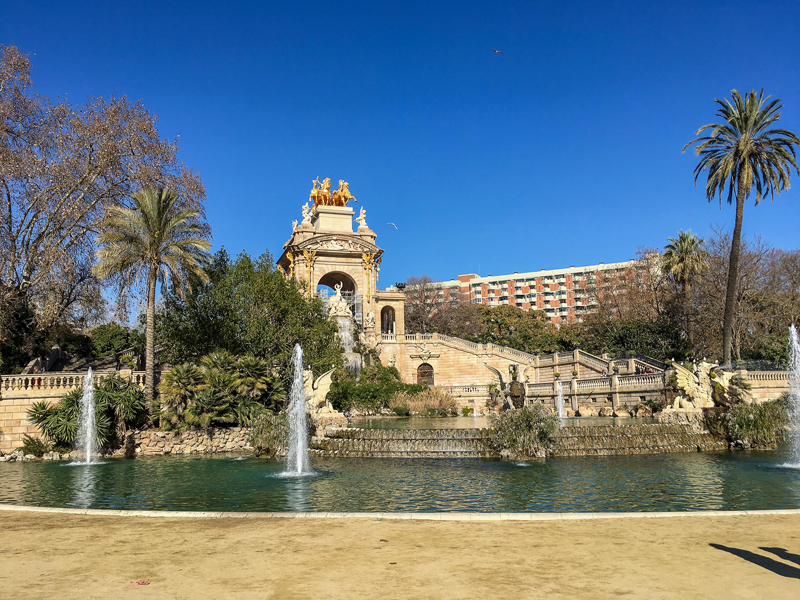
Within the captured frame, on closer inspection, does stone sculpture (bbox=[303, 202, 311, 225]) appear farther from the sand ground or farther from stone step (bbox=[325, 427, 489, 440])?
the sand ground

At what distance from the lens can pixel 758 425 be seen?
61.9 ft

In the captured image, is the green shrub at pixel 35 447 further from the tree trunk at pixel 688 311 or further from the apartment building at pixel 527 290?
the apartment building at pixel 527 290

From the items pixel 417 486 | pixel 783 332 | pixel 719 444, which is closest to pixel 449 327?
pixel 783 332

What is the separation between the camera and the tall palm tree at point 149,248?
22203 mm

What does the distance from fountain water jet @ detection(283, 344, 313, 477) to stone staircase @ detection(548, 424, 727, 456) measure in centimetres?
721

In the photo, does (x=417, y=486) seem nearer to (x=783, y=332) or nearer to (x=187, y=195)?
(x=187, y=195)

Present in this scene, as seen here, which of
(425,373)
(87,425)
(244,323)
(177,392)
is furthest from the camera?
(425,373)

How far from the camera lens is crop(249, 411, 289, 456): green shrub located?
19.2m

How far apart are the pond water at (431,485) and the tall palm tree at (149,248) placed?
6.78 metres

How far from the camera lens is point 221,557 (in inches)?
263

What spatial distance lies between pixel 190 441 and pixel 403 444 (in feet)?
26.8

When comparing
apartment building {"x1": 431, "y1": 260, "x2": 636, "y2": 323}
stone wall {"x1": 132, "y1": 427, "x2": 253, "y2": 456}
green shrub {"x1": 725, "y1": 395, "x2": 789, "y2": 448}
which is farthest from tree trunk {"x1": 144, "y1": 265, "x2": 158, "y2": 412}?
apartment building {"x1": 431, "y1": 260, "x2": 636, "y2": 323}

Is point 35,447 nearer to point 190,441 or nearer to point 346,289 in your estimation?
point 190,441

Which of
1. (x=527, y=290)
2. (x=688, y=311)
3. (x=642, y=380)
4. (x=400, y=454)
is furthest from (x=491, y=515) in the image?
(x=527, y=290)
